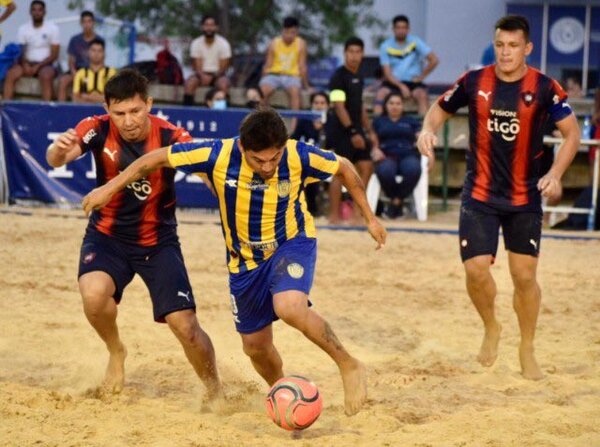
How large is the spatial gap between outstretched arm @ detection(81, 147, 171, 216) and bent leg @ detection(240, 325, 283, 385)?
102 centimetres

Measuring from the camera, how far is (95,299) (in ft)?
19.7

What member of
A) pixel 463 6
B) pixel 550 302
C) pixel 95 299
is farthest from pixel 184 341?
pixel 463 6

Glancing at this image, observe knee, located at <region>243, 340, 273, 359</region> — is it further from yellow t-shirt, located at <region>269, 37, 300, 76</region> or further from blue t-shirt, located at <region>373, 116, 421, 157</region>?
yellow t-shirt, located at <region>269, 37, 300, 76</region>

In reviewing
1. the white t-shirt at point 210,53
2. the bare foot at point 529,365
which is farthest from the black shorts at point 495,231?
the white t-shirt at point 210,53

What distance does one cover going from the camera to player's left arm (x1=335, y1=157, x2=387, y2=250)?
582 cm

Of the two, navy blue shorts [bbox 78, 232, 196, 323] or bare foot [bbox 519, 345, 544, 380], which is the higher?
navy blue shorts [bbox 78, 232, 196, 323]

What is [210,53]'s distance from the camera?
16.0m

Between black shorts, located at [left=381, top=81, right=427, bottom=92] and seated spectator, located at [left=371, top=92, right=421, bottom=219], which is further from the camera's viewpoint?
black shorts, located at [left=381, top=81, right=427, bottom=92]

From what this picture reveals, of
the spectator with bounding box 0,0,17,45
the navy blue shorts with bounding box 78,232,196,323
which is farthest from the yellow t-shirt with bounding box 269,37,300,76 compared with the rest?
the navy blue shorts with bounding box 78,232,196,323

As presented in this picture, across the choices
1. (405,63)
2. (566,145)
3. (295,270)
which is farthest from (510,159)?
(405,63)

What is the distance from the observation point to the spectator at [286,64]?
15.2 m

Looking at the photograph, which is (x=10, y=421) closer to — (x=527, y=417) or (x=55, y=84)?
(x=527, y=417)

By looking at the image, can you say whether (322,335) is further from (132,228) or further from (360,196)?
(132,228)

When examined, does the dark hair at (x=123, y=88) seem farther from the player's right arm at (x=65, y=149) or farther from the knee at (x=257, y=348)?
the knee at (x=257, y=348)
